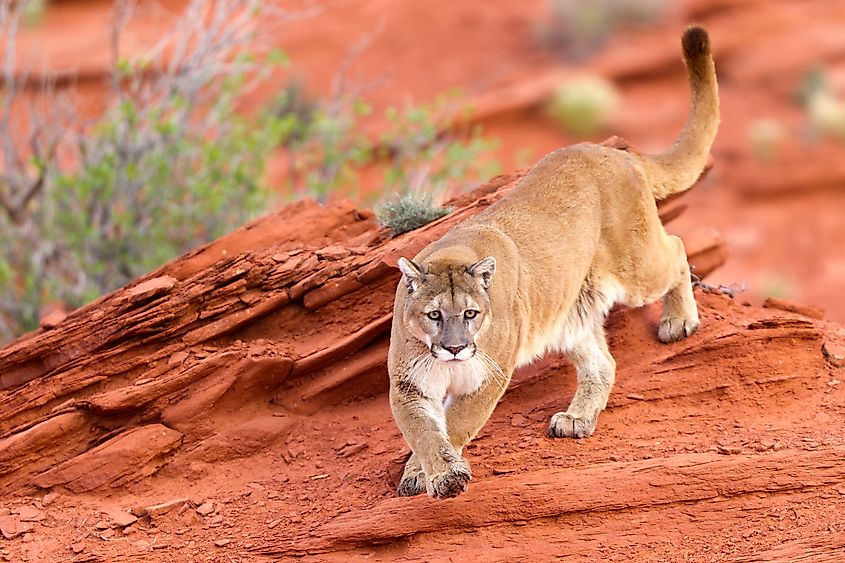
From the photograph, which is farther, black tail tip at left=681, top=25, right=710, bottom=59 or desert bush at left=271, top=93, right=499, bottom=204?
desert bush at left=271, top=93, right=499, bottom=204

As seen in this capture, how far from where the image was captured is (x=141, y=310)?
7859mm

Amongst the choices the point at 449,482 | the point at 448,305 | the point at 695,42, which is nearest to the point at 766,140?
the point at 695,42

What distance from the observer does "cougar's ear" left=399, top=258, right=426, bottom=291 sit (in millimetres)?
6590

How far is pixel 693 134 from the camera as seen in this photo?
851cm

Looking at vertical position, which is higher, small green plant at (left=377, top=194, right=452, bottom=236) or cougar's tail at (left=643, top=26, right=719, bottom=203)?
cougar's tail at (left=643, top=26, right=719, bottom=203)

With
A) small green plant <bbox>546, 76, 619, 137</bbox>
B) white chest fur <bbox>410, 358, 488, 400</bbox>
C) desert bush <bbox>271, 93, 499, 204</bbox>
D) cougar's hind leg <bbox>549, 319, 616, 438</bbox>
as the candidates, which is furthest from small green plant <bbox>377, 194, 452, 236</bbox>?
small green plant <bbox>546, 76, 619, 137</bbox>

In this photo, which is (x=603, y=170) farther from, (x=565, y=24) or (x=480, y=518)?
(x=565, y=24)

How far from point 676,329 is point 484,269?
1.94 m

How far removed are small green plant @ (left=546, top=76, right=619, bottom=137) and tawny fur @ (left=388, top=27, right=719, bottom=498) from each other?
1644 centimetres

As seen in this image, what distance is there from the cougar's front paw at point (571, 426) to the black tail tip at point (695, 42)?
2867 mm

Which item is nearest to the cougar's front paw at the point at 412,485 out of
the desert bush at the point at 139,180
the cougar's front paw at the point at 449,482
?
the cougar's front paw at the point at 449,482

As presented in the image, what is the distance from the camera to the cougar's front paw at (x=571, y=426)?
7215 mm

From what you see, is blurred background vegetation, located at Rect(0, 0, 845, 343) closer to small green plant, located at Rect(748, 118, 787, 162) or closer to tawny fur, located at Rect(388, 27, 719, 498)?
small green plant, located at Rect(748, 118, 787, 162)

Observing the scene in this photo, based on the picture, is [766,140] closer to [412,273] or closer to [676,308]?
[676,308]
